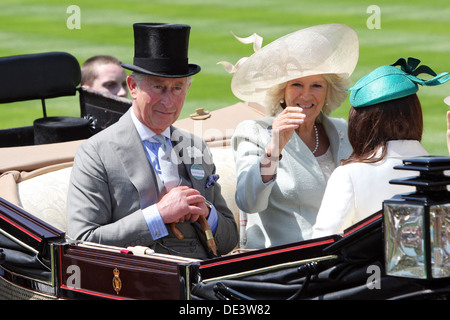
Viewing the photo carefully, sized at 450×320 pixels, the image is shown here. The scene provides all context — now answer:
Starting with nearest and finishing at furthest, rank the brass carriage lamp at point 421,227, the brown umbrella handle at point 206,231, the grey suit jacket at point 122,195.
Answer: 1. the brass carriage lamp at point 421,227
2. the grey suit jacket at point 122,195
3. the brown umbrella handle at point 206,231

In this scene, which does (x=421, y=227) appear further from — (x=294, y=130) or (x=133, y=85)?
(x=133, y=85)

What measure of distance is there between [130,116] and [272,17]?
935cm

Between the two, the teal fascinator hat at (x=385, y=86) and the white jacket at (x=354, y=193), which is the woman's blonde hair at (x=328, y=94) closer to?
the teal fascinator hat at (x=385, y=86)

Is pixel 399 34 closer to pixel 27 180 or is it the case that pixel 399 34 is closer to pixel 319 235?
pixel 27 180

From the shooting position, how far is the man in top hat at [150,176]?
11.8 ft

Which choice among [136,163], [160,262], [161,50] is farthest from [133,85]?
[160,262]

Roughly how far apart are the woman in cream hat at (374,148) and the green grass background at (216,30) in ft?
19.2

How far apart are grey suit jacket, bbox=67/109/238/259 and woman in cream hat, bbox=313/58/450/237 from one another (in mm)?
737

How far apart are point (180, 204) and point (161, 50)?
0.65 metres

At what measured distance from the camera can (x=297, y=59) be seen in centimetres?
395

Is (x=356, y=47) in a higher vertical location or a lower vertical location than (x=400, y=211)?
higher

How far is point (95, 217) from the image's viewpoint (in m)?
3.62

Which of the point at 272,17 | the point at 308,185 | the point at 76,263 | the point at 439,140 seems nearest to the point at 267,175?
the point at 308,185

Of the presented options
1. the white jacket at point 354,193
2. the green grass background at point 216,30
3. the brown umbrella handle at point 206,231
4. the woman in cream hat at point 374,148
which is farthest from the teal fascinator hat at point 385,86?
the green grass background at point 216,30
